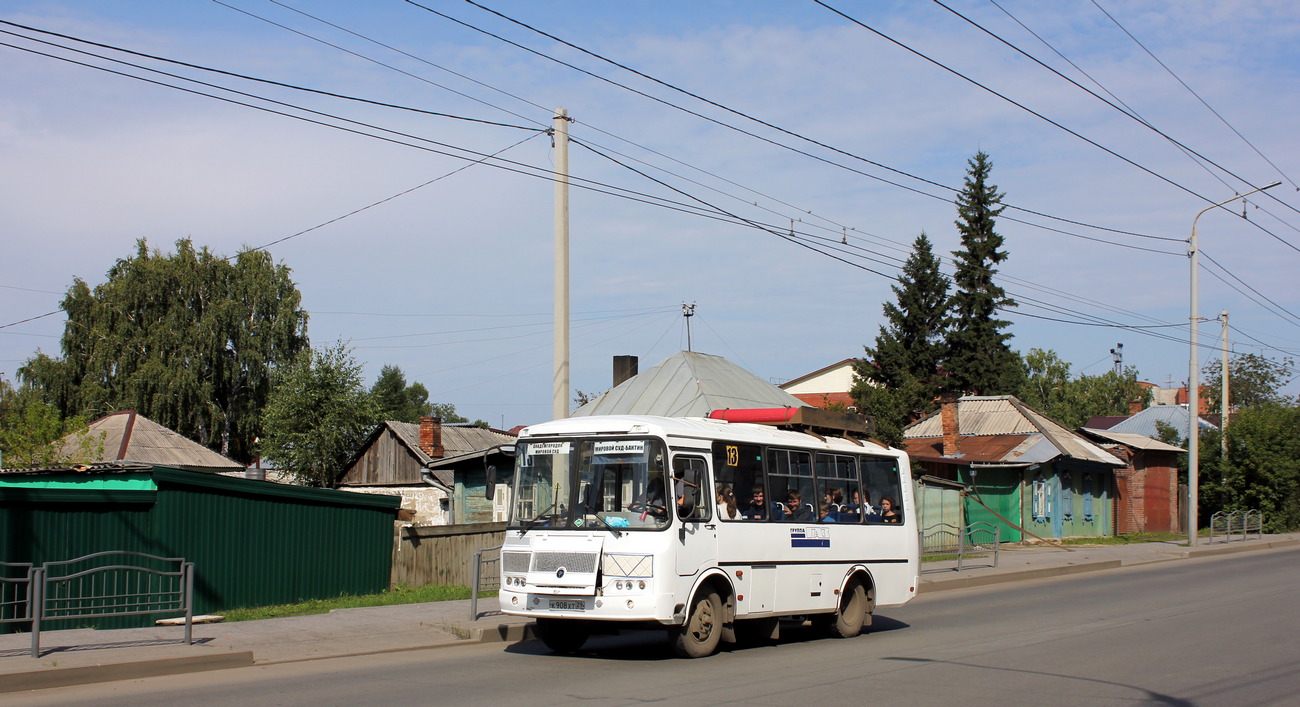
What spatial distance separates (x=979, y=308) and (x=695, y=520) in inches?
2059

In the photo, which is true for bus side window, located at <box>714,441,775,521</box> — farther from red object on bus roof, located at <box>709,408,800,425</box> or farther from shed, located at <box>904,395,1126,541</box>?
shed, located at <box>904,395,1126,541</box>

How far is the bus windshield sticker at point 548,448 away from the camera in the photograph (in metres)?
12.4

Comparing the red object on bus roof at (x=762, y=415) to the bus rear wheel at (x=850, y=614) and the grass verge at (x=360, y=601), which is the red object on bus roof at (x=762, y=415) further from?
the grass verge at (x=360, y=601)

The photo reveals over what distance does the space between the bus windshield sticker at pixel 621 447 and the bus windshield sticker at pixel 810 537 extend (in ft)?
9.37

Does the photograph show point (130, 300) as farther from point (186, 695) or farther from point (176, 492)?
point (186, 695)

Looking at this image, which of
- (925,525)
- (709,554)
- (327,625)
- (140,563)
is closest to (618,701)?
(709,554)

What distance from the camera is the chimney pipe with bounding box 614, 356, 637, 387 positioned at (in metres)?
39.6

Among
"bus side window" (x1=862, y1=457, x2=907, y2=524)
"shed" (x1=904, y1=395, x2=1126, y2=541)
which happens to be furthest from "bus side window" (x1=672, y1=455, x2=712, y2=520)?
"shed" (x1=904, y1=395, x2=1126, y2=541)

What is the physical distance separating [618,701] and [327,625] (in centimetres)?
636

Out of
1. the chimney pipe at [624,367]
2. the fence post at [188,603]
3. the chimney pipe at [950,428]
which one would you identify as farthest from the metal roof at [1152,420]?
the fence post at [188,603]

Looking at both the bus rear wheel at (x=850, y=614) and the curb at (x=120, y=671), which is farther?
the bus rear wheel at (x=850, y=614)

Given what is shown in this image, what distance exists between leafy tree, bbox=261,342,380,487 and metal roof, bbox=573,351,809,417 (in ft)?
38.0

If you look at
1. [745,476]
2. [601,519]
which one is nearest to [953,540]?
[745,476]

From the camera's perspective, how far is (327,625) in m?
14.2
